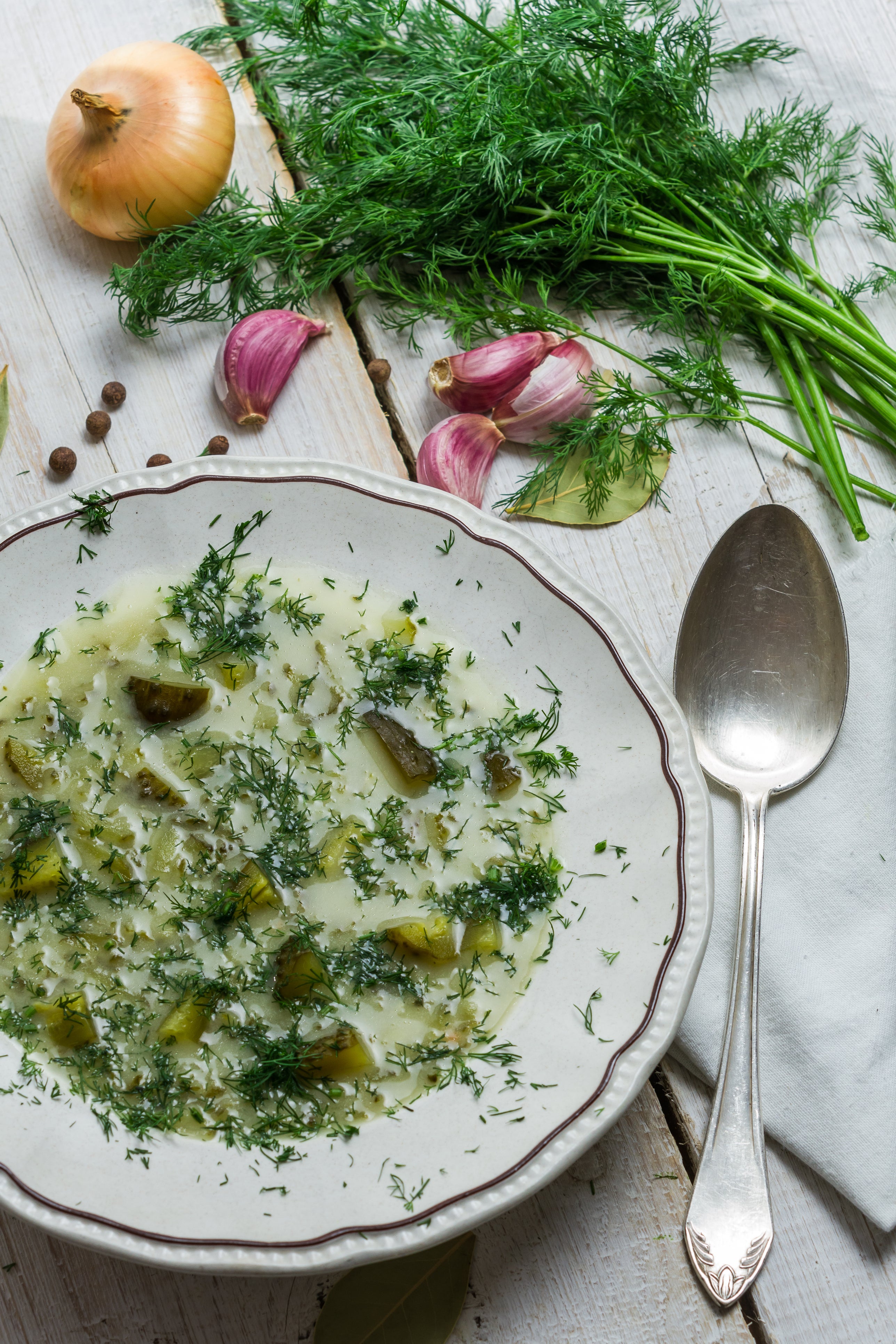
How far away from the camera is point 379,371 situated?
8.75ft

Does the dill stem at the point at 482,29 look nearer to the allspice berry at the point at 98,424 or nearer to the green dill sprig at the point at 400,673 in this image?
the allspice berry at the point at 98,424

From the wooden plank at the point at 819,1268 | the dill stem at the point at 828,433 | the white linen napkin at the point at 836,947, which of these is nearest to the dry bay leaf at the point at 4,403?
the white linen napkin at the point at 836,947

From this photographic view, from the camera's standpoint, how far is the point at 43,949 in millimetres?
2199

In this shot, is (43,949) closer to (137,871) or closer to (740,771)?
(137,871)

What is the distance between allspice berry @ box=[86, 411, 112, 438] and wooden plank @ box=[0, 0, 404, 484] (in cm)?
3

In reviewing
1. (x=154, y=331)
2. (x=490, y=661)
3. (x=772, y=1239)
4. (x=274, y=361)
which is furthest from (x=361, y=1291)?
(x=154, y=331)

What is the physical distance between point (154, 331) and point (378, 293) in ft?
2.09

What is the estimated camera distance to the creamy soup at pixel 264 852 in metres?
2.12

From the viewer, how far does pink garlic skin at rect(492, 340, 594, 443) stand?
2527 millimetres

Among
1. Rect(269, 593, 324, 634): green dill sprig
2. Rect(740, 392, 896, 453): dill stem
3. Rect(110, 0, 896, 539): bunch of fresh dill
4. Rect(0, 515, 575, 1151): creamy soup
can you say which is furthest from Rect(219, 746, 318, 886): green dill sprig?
Rect(740, 392, 896, 453): dill stem

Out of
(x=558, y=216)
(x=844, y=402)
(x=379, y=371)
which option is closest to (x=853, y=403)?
(x=844, y=402)

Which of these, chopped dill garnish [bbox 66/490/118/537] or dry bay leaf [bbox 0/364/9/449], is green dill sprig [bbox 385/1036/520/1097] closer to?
chopped dill garnish [bbox 66/490/118/537]

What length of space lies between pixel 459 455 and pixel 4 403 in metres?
1.27

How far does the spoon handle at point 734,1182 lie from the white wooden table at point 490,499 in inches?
2.9
